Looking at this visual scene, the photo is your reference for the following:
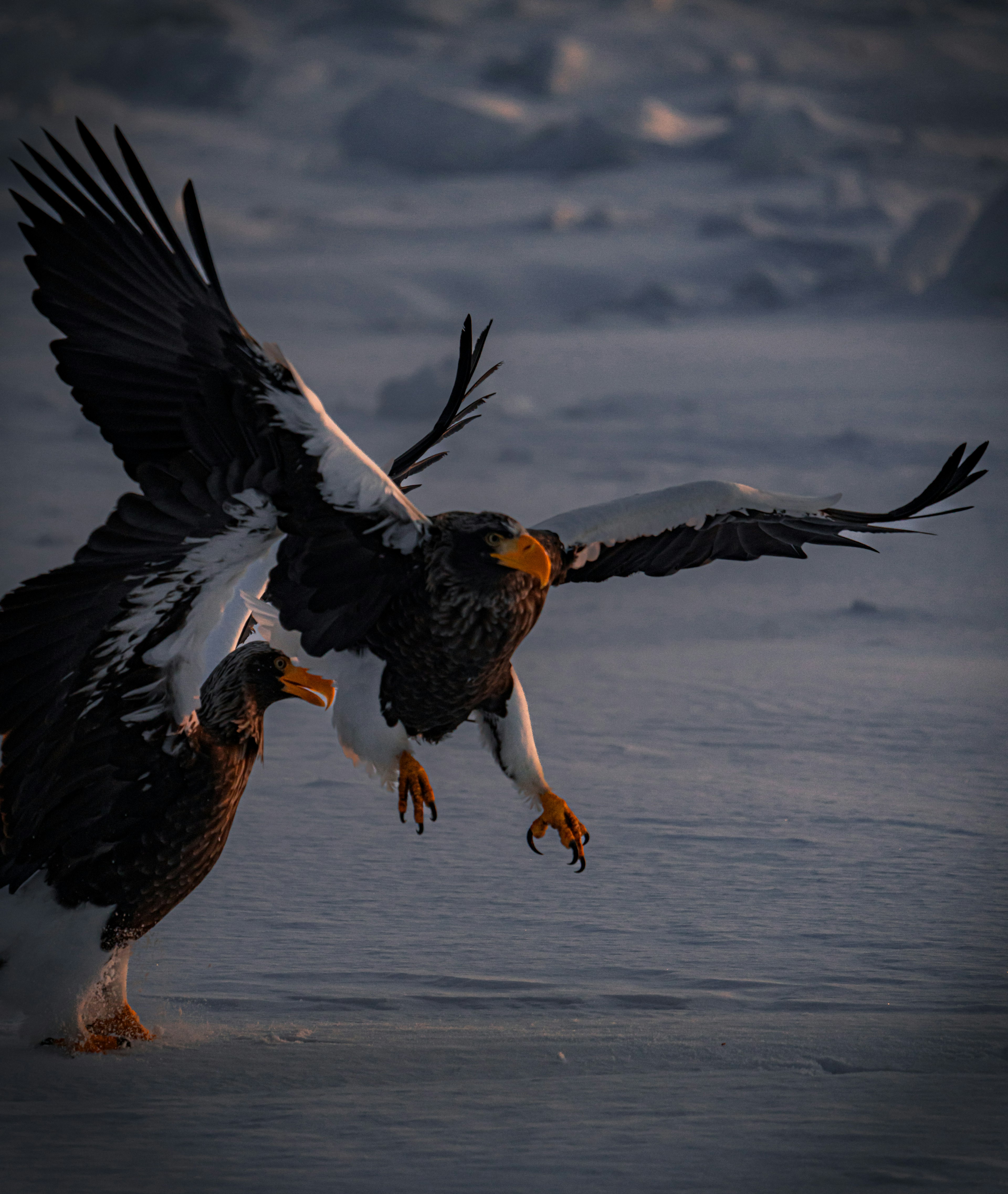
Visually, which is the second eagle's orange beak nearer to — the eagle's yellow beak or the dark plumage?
the dark plumage

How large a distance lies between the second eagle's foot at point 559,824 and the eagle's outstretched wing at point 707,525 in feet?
2.32

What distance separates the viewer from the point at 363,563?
4.33 meters

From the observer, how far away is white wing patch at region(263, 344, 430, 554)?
3891mm

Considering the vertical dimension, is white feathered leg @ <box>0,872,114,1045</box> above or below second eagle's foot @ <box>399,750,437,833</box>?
below

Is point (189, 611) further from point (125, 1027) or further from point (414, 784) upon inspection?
point (125, 1027)

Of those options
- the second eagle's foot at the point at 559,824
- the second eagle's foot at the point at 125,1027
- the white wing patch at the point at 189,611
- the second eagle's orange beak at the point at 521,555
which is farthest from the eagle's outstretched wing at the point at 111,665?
the second eagle's foot at the point at 559,824

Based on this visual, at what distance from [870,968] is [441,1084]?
1.54m

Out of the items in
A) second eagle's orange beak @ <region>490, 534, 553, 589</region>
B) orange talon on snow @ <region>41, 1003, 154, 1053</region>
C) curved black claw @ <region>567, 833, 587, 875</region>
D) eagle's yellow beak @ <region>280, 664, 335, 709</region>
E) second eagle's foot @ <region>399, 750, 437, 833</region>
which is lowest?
orange talon on snow @ <region>41, 1003, 154, 1053</region>

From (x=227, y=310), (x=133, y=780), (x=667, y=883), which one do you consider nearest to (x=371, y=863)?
(x=667, y=883)

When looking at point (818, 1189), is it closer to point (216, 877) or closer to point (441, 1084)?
point (441, 1084)

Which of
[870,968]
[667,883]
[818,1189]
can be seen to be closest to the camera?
[818,1189]

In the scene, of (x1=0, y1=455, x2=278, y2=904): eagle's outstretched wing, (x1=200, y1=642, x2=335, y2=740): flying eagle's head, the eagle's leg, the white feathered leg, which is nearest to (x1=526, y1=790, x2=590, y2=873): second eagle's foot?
the eagle's leg

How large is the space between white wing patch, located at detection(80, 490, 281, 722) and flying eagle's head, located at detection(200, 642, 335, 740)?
0.05m

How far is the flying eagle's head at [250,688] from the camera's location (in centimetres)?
434
